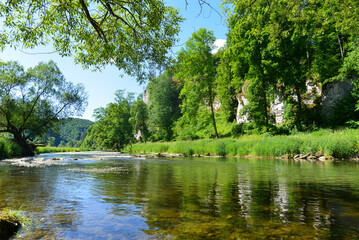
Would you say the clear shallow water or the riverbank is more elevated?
the riverbank

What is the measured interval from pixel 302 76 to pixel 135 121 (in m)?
49.2

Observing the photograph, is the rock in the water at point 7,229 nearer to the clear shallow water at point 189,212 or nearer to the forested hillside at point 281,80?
the clear shallow water at point 189,212

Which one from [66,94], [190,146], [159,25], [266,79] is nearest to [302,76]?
[266,79]

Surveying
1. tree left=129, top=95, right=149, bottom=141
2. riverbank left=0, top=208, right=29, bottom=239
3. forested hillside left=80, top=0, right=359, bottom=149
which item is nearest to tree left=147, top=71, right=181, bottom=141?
tree left=129, top=95, right=149, bottom=141

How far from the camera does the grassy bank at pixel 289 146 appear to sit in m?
15.8

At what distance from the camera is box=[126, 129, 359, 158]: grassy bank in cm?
1579

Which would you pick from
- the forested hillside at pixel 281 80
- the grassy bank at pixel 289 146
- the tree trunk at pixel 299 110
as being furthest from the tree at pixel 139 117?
the tree trunk at pixel 299 110

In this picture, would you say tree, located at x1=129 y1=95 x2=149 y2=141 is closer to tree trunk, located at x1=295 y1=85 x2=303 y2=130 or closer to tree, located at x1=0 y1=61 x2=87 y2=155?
tree, located at x1=0 y1=61 x2=87 y2=155

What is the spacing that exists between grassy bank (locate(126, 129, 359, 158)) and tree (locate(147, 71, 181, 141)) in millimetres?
28900

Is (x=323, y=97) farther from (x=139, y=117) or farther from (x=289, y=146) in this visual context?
(x=139, y=117)

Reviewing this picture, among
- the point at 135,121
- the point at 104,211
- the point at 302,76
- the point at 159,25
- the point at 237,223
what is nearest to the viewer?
the point at 237,223

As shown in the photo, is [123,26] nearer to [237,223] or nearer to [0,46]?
[0,46]

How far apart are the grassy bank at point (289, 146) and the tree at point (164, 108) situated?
1138 inches

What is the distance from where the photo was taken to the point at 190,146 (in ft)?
92.3
